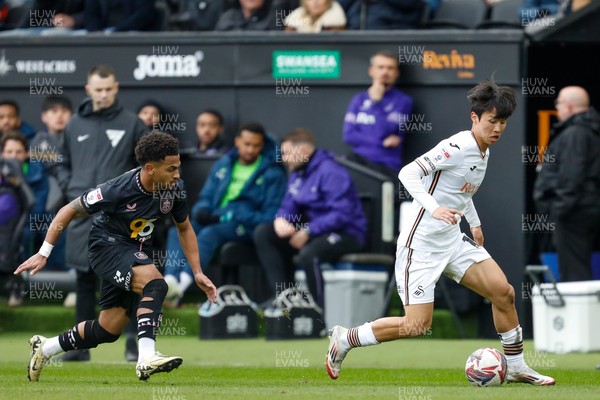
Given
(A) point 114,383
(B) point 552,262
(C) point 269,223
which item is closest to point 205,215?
(C) point 269,223

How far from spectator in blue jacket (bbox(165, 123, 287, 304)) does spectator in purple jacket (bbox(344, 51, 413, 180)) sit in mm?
947

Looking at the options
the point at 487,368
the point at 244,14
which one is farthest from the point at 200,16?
the point at 487,368

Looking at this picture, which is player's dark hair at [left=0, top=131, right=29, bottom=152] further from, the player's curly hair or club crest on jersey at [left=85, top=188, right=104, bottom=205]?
the player's curly hair

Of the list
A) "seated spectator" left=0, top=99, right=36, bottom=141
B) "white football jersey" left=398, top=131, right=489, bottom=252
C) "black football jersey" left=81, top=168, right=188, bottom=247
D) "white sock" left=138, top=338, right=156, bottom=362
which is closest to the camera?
"white sock" left=138, top=338, right=156, bottom=362

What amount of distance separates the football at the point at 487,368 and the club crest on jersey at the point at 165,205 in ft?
7.84

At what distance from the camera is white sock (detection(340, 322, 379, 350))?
9562 millimetres

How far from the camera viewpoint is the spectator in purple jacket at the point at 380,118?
14836mm

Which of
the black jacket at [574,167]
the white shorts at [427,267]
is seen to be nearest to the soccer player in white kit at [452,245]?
the white shorts at [427,267]

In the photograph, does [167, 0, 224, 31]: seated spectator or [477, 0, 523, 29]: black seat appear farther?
[167, 0, 224, 31]: seated spectator

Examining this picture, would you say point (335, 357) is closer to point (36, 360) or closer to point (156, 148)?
point (156, 148)

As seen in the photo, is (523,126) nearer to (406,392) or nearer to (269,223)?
(269,223)

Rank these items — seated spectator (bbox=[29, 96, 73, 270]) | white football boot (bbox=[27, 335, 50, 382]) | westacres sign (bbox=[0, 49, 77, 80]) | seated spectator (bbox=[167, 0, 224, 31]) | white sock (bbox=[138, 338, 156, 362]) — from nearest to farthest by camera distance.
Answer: white sock (bbox=[138, 338, 156, 362]) → white football boot (bbox=[27, 335, 50, 382]) → seated spectator (bbox=[29, 96, 73, 270]) → westacres sign (bbox=[0, 49, 77, 80]) → seated spectator (bbox=[167, 0, 224, 31])

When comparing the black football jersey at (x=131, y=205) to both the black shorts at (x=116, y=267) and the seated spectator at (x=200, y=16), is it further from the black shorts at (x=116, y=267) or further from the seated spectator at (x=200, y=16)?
the seated spectator at (x=200, y=16)

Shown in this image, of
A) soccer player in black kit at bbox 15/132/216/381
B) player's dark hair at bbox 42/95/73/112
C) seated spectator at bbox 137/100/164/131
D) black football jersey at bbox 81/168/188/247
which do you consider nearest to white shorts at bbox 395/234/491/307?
soccer player in black kit at bbox 15/132/216/381
